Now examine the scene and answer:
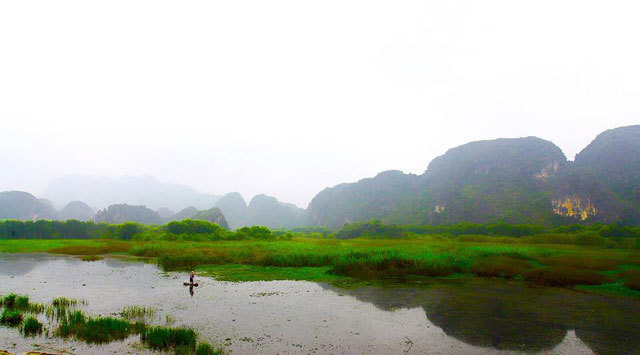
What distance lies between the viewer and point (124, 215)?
176125 mm

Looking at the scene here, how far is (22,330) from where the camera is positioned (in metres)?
14.2

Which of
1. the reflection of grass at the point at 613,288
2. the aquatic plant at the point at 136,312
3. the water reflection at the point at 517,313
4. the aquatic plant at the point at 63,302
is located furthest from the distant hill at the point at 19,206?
the reflection of grass at the point at 613,288

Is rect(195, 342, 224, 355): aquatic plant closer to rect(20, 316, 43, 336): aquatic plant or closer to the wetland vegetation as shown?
the wetland vegetation

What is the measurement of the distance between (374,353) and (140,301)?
1557cm

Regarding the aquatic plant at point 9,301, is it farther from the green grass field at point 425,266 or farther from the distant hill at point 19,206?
the distant hill at point 19,206

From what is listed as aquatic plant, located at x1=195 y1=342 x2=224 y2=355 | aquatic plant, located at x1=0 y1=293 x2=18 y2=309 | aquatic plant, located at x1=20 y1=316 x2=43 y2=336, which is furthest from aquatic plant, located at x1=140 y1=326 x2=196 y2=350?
aquatic plant, located at x1=0 y1=293 x2=18 y2=309

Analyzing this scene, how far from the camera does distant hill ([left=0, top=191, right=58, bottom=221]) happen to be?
184 m

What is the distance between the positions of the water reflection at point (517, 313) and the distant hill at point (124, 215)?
18362 cm

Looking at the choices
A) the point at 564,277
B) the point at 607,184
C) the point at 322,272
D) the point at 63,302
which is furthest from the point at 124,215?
→ the point at 607,184

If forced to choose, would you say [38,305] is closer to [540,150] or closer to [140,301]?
[140,301]

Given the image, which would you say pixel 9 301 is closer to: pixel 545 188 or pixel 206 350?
pixel 206 350

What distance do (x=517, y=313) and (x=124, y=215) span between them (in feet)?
649

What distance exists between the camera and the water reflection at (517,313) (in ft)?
47.3

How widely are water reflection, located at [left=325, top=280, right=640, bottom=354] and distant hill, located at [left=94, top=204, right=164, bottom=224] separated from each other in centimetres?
18362
